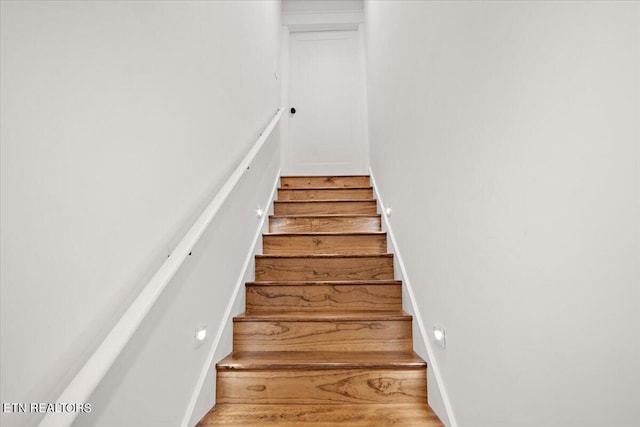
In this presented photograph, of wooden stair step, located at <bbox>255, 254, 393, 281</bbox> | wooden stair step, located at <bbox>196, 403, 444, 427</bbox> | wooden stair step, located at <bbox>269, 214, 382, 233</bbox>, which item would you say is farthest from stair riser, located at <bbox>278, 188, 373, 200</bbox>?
wooden stair step, located at <bbox>196, 403, 444, 427</bbox>

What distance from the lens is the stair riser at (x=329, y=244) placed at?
8.32ft

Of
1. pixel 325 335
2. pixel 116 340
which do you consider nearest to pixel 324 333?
pixel 325 335

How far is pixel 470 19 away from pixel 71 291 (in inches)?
52.8

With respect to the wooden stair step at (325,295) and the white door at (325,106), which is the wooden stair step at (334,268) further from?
the white door at (325,106)

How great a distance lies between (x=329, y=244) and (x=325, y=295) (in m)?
0.53

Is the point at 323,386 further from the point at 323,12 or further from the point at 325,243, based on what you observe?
the point at 323,12

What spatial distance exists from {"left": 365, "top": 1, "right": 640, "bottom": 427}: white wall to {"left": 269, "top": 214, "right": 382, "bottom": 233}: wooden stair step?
1.33 meters

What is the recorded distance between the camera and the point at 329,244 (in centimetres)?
254

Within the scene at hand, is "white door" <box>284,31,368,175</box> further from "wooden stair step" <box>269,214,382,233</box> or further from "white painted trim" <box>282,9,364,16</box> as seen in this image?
"wooden stair step" <box>269,214,382,233</box>

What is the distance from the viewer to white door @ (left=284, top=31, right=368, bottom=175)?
4.27 metres

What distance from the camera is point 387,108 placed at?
2.62 meters

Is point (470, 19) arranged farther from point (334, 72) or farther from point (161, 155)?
point (334, 72)

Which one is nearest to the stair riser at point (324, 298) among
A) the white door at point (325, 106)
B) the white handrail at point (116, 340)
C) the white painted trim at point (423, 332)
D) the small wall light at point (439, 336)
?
the white painted trim at point (423, 332)

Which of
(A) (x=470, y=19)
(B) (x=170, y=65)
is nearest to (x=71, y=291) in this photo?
(B) (x=170, y=65)
